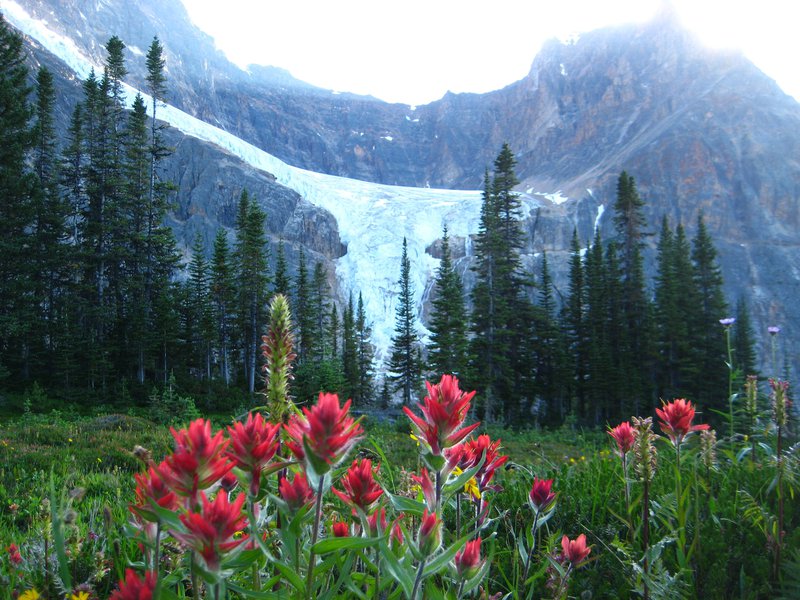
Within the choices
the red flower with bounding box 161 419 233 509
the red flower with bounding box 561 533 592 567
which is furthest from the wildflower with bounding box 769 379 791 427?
the red flower with bounding box 161 419 233 509

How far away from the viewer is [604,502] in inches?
110

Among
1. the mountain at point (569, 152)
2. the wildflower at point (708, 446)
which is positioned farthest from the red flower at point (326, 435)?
the mountain at point (569, 152)

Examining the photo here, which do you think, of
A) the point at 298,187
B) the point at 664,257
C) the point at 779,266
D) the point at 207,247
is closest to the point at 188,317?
the point at 664,257

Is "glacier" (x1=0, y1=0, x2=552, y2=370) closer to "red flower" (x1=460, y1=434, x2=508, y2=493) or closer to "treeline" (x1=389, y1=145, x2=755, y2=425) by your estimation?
"treeline" (x1=389, y1=145, x2=755, y2=425)

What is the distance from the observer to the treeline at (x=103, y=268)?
26578 millimetres

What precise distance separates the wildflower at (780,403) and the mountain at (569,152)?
82.7m

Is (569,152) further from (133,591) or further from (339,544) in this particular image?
(133,591)

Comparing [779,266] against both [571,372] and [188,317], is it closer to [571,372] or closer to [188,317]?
[571,372]

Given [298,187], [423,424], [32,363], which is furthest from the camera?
[298,187]

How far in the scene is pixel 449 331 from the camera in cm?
3628

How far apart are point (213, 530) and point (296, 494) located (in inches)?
9.9

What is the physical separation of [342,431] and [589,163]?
148 metres

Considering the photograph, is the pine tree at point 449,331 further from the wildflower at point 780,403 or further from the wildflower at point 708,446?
the wildflower at point 780,403

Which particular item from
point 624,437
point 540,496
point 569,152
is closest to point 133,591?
point 540,496
